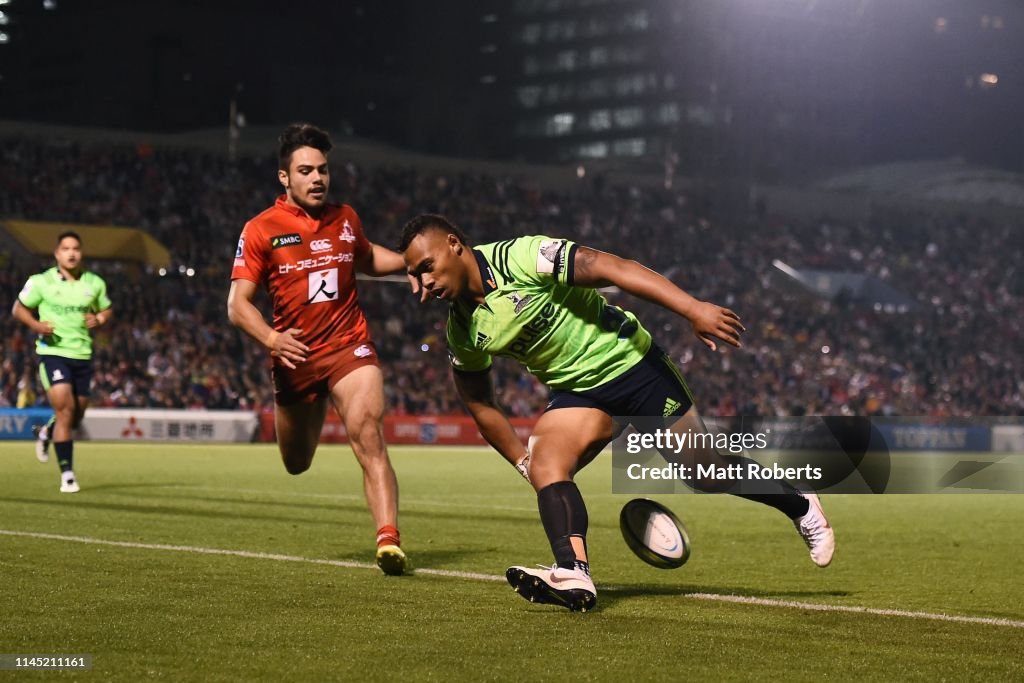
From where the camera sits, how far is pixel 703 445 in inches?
266

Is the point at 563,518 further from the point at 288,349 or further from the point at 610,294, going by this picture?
the point at 610,294

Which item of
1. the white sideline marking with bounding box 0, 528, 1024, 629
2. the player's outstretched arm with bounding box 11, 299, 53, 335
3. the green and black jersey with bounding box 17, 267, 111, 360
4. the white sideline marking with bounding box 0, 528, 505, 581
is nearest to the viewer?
the white sideline marking with bounding box 0, 528, 1024, 629

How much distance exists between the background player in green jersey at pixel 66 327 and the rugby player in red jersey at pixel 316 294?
239 inches

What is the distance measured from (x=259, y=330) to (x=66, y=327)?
22.9 ft

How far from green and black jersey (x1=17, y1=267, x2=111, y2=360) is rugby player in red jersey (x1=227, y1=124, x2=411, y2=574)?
628cm

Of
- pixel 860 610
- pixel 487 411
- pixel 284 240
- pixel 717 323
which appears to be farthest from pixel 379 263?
pixel 860 610

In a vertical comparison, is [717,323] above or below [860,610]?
above

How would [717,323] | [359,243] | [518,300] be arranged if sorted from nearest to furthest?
[717,323] < [518,300] < [359,243]

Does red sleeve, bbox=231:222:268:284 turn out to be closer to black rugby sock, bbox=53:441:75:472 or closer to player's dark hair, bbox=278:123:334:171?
player's dark hair, bbox=278:123:334:171

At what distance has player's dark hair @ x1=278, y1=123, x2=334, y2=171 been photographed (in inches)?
322

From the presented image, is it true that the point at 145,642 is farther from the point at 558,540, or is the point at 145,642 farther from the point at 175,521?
the point at 175,521

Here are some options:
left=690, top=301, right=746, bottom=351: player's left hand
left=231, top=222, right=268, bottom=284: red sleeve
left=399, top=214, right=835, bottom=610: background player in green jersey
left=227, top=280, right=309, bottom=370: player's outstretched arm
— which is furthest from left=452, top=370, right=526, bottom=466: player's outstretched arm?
left=231, top=222, right=268, bottom=284: red sleeve

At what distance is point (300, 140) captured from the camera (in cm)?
816

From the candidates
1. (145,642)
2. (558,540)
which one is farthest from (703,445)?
(145,642)
